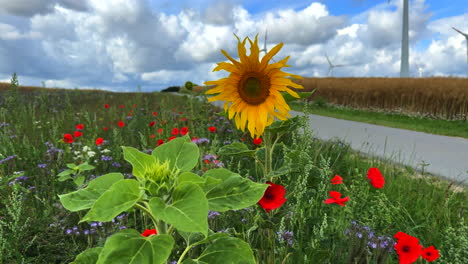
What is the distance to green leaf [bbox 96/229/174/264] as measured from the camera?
32.3 inches

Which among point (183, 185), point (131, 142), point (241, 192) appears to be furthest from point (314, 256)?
point (131, 142)

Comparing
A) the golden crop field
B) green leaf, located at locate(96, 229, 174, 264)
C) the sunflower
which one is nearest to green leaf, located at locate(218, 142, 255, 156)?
the sunflower

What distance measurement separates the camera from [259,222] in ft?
5.51

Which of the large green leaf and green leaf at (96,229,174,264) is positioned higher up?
the large green leaf

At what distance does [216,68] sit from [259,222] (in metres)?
0.78

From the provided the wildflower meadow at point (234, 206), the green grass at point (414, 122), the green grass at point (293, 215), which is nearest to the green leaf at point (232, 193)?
the wildflower meadow at point (234, 206)

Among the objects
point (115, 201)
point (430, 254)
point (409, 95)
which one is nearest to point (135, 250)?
point (115, 201)

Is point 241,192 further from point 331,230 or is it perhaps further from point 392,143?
point 392,143

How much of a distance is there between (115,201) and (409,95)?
1745cm

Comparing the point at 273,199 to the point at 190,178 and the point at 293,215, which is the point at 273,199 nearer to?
the point at 293,215

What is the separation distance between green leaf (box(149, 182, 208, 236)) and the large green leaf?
0.24 m

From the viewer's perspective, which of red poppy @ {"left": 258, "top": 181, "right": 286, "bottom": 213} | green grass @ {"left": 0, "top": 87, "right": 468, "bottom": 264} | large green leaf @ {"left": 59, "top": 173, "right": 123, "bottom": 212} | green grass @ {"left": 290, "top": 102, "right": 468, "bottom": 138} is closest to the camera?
large green leaf @ {"left": 59, "top": 173, "right": 123, "bottom": 212}

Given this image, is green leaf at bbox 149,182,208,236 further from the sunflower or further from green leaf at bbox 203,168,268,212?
the sunflower

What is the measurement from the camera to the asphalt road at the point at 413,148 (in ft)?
16.1
